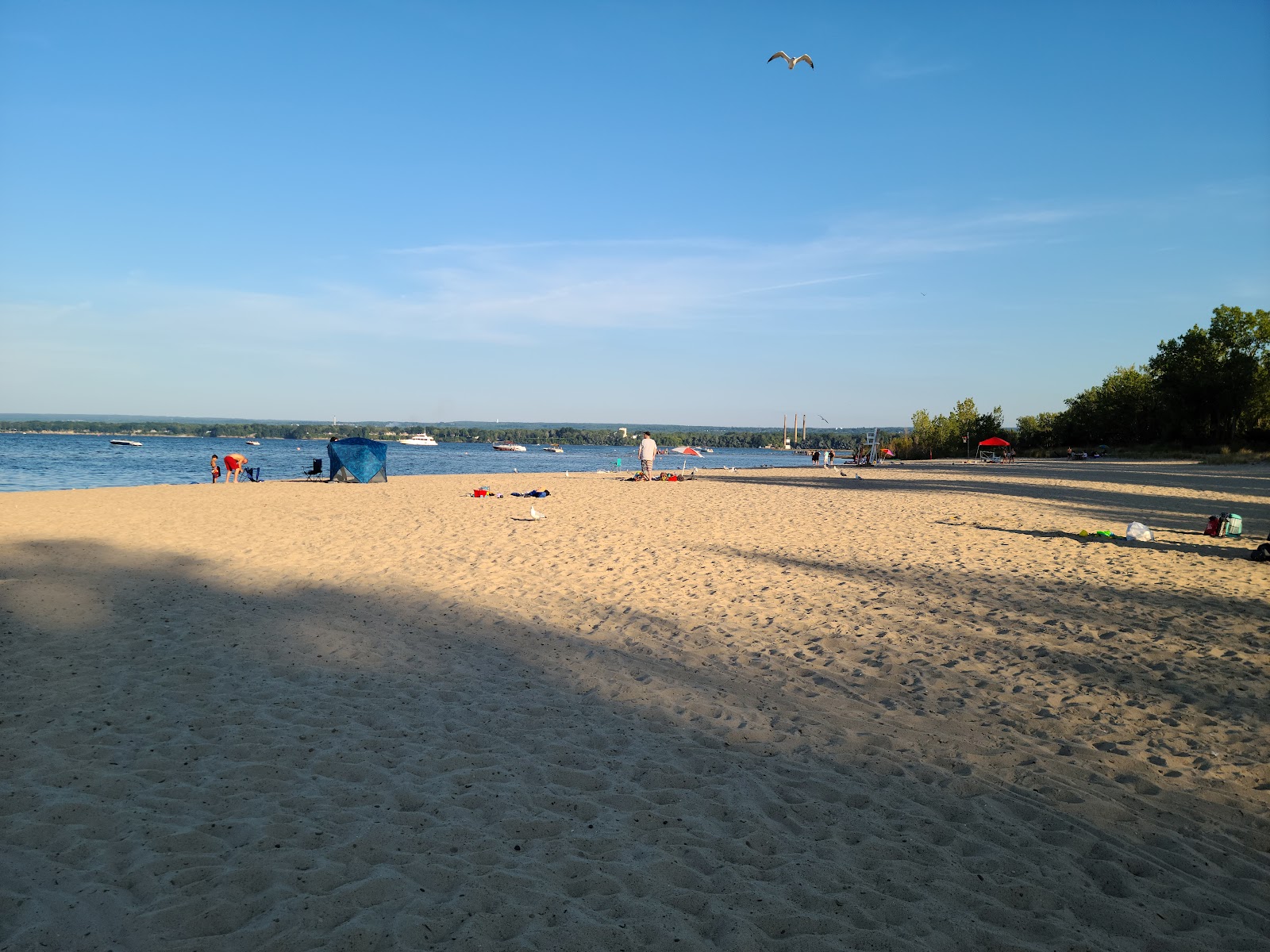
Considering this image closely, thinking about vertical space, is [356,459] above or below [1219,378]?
below

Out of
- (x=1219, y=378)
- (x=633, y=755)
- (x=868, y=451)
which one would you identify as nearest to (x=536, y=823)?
(x=633, y=755)

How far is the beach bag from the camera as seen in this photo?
12289 mm

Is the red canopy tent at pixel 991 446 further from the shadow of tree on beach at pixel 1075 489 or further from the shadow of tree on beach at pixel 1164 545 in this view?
the shadow of tree on beach at pixel 1164 545

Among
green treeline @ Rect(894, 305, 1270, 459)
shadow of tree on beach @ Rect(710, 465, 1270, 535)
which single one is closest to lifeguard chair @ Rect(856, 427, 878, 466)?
A: shadow of tree on beach @ Rect(710, 465, 1270, 535)

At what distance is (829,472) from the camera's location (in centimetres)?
3697

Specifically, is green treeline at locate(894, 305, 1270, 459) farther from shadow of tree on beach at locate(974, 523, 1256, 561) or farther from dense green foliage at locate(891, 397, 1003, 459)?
shadow of tree on beach at locate(974, 523, 1256, 561)

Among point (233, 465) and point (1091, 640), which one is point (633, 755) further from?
point (233, 465)

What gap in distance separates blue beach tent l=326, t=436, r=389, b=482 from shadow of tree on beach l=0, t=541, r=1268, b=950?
20719 millimetres

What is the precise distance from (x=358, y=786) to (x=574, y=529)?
391 inches

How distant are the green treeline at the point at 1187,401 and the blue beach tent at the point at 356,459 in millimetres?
49704

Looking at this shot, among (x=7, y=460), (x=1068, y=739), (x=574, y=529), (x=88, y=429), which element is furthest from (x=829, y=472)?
(x=88, y=429)

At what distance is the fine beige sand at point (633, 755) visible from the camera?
2992mm

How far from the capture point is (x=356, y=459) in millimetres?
26328

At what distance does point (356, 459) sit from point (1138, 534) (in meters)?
22.7
